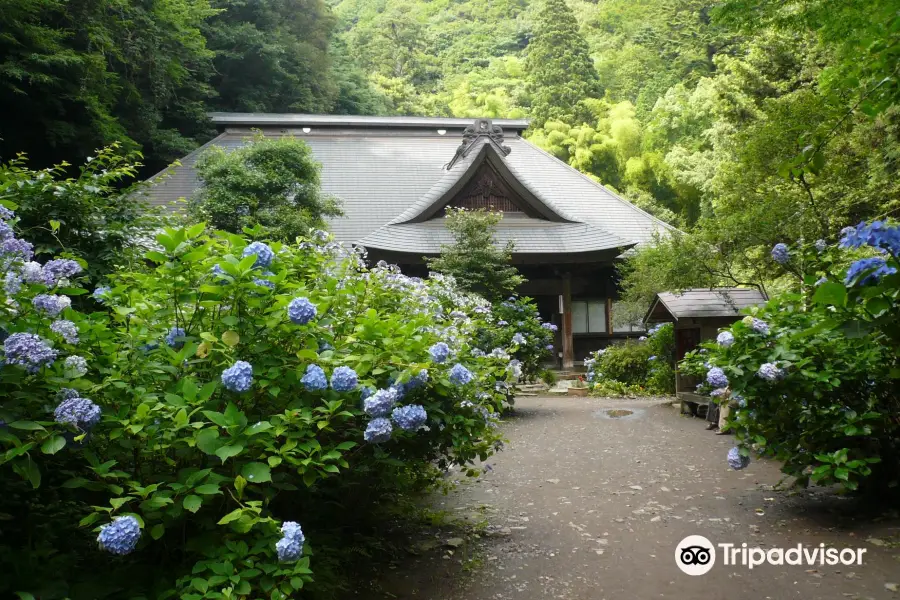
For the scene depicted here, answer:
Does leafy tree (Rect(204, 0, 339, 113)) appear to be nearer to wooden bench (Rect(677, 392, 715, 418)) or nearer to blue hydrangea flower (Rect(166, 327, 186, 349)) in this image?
wooden bench (Rect(677, 392, 715, 418))

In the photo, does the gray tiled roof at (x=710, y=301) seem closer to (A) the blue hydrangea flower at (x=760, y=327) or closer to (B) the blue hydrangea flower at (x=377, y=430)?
(A) the blue hydrangea flower at (x=760, y=327)

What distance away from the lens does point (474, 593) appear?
3277mm

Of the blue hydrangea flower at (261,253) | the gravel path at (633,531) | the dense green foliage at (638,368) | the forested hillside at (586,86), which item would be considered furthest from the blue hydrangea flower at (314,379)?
the dense green foliage at (638,368)

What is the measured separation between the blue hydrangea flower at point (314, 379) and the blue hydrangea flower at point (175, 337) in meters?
0.52

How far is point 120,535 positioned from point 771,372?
11.0 feet

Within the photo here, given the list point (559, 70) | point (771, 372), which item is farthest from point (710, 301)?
point (559, 70)

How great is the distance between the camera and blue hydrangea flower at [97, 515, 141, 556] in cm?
186

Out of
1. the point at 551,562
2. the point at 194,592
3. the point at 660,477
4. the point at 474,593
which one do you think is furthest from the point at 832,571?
the point at 194,592

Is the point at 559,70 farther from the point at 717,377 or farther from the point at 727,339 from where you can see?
the point at 717,377

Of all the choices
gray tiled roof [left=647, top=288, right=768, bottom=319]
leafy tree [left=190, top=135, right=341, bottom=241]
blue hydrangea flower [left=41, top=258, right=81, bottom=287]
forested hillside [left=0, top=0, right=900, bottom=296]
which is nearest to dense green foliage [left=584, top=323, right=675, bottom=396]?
forested hillside [left=0, top=0, right=900, bottom=296]

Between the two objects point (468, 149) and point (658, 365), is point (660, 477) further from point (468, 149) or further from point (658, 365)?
point (468, 149)

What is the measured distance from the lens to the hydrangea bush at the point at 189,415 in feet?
6.73

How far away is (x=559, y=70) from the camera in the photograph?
103 ft

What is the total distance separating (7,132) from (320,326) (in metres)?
15.4
